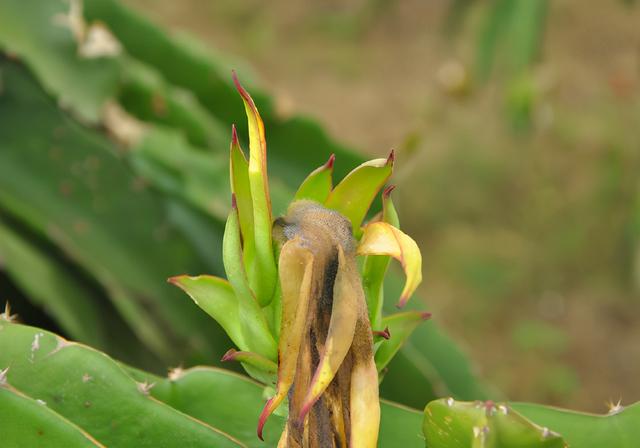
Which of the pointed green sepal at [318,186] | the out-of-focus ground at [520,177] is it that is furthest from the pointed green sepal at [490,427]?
the out-of-focus ground at [520,177]

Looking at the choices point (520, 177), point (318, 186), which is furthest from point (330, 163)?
point (520, 177)

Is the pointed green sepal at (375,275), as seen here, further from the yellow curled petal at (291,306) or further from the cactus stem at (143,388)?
the cactus stem at (143,388)

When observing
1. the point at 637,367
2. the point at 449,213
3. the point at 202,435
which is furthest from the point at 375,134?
the point at 202,435

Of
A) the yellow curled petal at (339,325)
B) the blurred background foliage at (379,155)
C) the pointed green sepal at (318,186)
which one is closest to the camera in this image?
the yellow curled petal at (339,325)

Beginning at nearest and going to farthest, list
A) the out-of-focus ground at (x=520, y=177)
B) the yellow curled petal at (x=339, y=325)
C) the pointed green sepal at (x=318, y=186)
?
1. the yellow curled petal at (x=339, y=325)
2. the pointed green sepal at (x=318, y=186)
3. the out-of-focus ground at (x=520, y=177)

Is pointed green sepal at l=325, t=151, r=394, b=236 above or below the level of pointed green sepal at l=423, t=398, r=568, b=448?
above

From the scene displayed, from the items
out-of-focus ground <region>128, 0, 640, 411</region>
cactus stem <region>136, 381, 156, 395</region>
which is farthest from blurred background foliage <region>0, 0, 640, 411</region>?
cactus stem <region>136, 381, 156, 395</region>

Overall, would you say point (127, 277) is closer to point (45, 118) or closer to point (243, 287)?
point (45, 118)

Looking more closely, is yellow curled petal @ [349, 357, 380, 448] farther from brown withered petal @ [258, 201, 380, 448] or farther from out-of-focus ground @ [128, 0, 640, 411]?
out-of-focus ground @ [128, 0, 640, 411]
